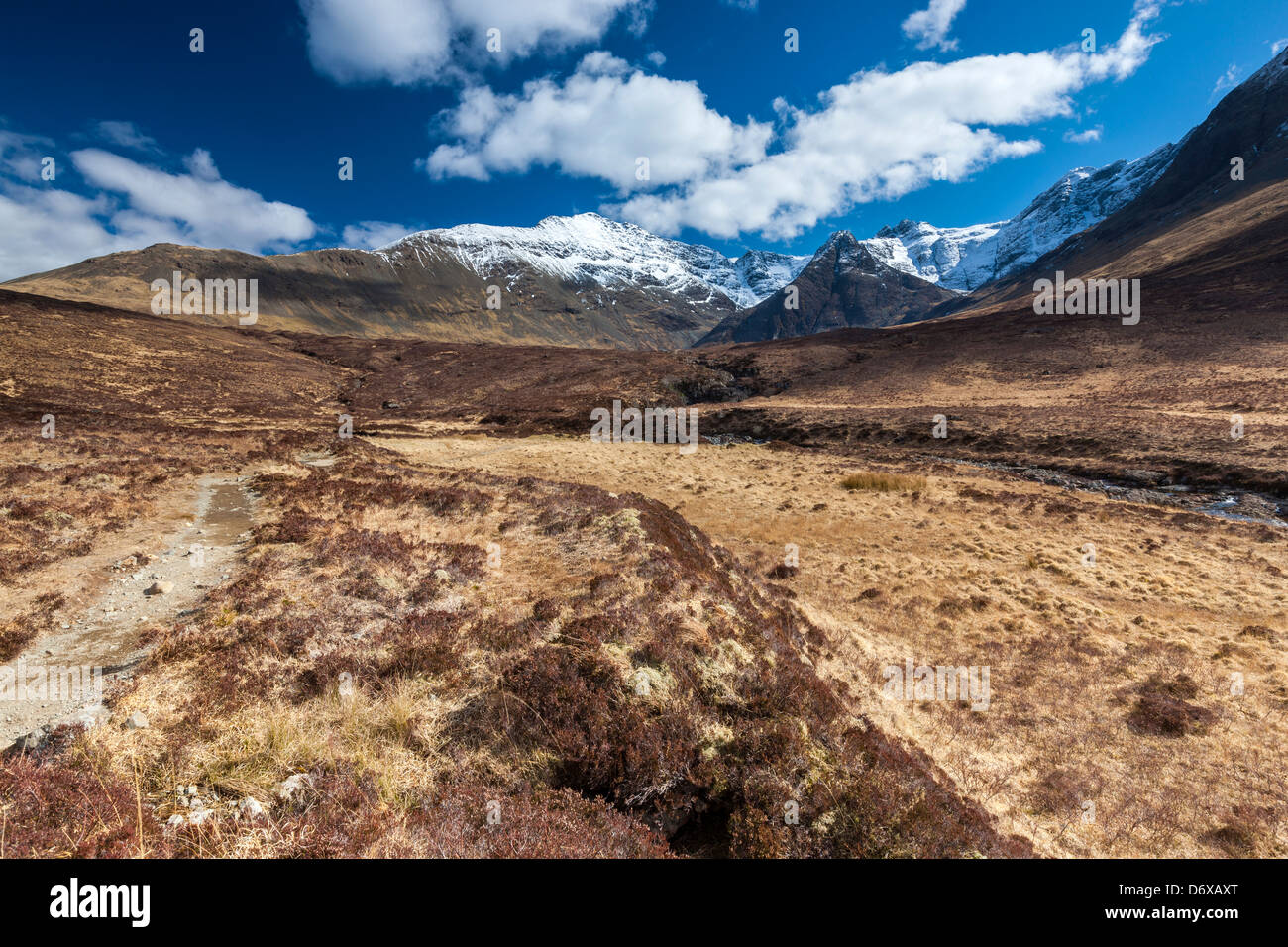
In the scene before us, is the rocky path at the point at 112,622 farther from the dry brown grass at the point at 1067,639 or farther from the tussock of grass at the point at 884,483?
the tussock of grass at the point at 884,483

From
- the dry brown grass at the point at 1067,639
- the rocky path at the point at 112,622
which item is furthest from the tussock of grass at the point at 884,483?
the rocky path at the point at 112,622

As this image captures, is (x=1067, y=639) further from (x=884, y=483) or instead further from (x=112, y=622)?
(x=112, y=622)

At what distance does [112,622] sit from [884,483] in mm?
29702

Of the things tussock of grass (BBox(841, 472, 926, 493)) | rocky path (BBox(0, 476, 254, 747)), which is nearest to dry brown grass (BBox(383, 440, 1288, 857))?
tussock of grass (BBox(841, 472, 926, 493))

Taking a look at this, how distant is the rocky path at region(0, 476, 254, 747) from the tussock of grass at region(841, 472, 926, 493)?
27.1m

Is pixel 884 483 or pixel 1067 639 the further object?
pixel 884 483

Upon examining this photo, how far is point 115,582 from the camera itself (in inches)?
369

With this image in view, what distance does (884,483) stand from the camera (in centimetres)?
2789

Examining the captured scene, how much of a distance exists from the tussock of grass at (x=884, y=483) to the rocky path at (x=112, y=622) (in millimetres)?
27107

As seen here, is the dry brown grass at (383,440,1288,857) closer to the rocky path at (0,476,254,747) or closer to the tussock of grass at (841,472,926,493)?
the tussock of grass at (841,472,926,493)

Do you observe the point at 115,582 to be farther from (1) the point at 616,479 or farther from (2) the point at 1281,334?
(2) the point at 1281,334

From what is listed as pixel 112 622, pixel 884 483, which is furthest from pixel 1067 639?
pixel 112 622

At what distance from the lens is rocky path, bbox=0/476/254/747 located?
18.4 feet
